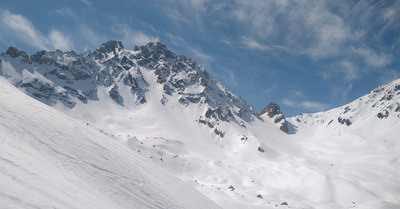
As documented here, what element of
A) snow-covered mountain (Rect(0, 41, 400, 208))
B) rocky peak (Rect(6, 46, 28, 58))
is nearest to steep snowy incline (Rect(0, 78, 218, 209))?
snow-covered mountain (Rect(0, 41, 400, 208))

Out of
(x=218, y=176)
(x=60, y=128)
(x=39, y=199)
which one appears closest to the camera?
(x=39, y=199)

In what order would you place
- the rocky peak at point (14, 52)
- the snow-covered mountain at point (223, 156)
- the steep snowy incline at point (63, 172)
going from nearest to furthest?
the steep snowy incline at point (63, 172)
the snow-covered mountain at point (223, 156)
the rocky peak at point (14, 52)

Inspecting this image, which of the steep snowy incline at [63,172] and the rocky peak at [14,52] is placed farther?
the rocky peak at [14,52]

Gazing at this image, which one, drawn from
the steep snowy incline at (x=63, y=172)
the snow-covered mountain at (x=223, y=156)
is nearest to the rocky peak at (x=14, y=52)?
the snow-covered mountain at (x=223, y=156)

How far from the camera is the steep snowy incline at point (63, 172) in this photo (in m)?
8.62

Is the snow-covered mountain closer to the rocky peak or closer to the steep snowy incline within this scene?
the rocky peak

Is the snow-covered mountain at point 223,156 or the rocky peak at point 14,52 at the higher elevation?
the rocky peak at point 14,52

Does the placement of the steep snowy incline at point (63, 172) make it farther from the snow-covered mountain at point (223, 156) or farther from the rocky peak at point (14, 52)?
the rocky peak at point (14, 52)

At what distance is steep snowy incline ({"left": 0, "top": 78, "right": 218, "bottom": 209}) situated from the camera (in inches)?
340

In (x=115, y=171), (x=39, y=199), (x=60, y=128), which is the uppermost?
(x=60, y=128)

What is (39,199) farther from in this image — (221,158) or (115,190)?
(221,158)

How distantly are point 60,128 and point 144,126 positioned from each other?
15658 cm

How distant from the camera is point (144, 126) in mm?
169750

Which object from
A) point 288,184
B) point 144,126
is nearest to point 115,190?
point 288,184
